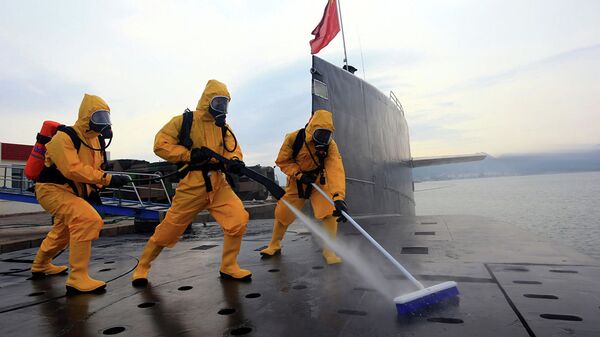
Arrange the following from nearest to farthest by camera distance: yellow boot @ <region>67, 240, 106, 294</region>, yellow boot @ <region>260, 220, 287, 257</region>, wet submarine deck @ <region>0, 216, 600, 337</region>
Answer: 1. wet submarine deck @ <region>0, 216, 600, 337</region>
2. yellow boot @ <region>67, 240, 106, 294</region>
3. yellow boot @ <region>260, 220, 287, 257</region>

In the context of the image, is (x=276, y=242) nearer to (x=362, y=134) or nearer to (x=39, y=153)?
(x=39, y=153)

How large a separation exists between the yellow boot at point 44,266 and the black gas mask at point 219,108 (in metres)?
2.36

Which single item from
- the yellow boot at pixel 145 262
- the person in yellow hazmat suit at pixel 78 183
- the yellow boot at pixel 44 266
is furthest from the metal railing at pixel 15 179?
the yellow boot at pixel 145 262

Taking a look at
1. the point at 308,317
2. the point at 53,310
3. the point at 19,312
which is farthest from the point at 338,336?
the point at 19,312

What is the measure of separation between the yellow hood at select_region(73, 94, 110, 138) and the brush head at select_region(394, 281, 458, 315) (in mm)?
3264

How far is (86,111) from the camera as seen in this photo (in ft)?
12.4

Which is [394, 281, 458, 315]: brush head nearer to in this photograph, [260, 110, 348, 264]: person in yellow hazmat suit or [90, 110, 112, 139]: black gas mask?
[260, 110, 348, 264]: person in yellow hazmat suit

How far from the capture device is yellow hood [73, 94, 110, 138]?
12.4 ft

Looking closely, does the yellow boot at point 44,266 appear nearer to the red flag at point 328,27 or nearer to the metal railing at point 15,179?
the metal railing at point 15,179

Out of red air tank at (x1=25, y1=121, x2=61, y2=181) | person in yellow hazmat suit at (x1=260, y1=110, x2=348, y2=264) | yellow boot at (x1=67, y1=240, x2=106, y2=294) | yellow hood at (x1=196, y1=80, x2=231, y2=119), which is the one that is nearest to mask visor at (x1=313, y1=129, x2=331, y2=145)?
person in yellow hazmat suit at (x1=260, y1=110, x2=348, y2=264)

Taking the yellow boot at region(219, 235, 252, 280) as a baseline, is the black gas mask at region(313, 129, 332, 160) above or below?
above

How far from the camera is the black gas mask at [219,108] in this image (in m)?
3.69

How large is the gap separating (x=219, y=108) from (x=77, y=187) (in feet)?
5.49

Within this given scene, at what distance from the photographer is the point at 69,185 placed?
151 inches
